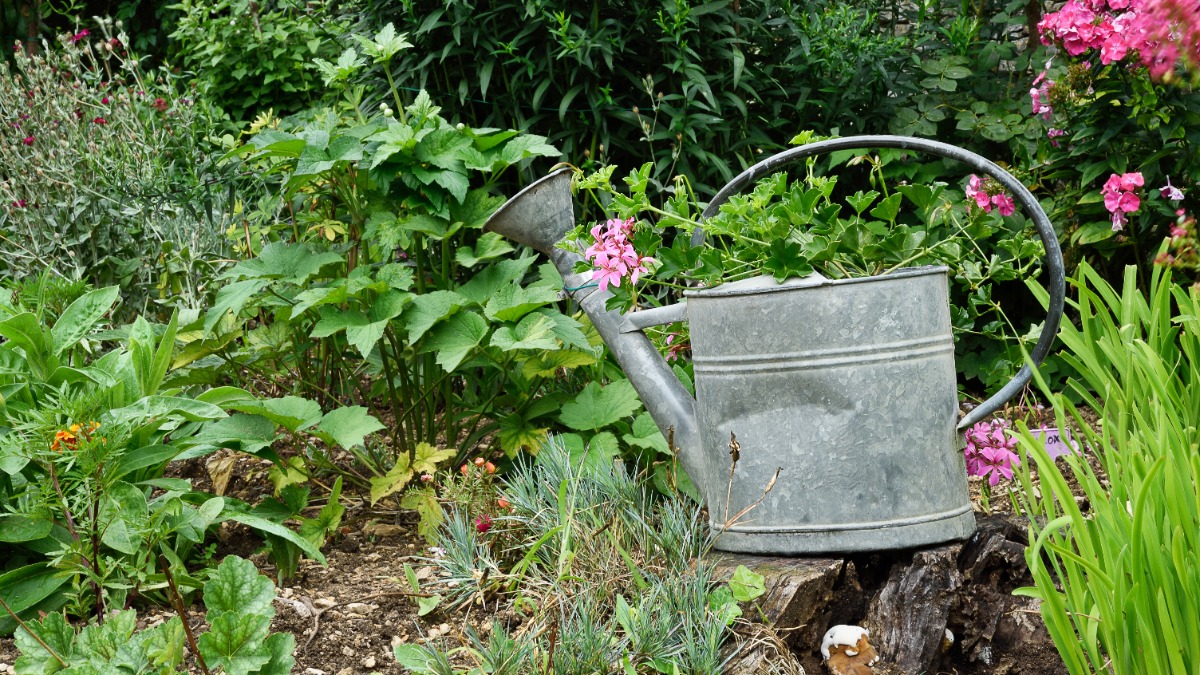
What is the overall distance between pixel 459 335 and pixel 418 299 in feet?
0.39

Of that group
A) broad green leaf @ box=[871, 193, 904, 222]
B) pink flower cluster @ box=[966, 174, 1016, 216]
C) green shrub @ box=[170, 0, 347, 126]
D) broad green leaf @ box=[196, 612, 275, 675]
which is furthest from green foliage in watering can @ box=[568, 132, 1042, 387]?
green shrub @ box=[170, 0, 347, 126]

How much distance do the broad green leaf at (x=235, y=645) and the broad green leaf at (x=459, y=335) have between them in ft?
2.67

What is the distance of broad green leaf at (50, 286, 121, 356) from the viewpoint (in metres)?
2.10

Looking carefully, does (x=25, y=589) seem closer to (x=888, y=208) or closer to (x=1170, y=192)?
(x=888, y=208)

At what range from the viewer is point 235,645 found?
136cm

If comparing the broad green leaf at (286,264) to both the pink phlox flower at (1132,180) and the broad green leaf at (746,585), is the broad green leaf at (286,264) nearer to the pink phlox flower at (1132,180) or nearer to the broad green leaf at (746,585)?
the broad green leaf at (746,585)

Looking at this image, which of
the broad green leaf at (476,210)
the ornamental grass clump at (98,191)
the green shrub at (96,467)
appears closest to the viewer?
the green shrub at (96,467)

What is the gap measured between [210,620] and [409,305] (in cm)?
93

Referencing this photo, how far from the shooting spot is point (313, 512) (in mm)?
2486

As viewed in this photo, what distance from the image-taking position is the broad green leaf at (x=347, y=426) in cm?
205

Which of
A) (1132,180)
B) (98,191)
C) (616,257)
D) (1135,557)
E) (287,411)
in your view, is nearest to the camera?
(1135,557)

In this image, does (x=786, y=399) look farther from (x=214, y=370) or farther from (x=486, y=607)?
(x=214, y=370)

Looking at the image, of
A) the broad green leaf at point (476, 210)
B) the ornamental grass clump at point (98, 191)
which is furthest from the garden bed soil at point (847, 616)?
the ornamental grass clump at point (98, 191)

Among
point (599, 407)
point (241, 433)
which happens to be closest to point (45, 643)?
point (241, 433)
